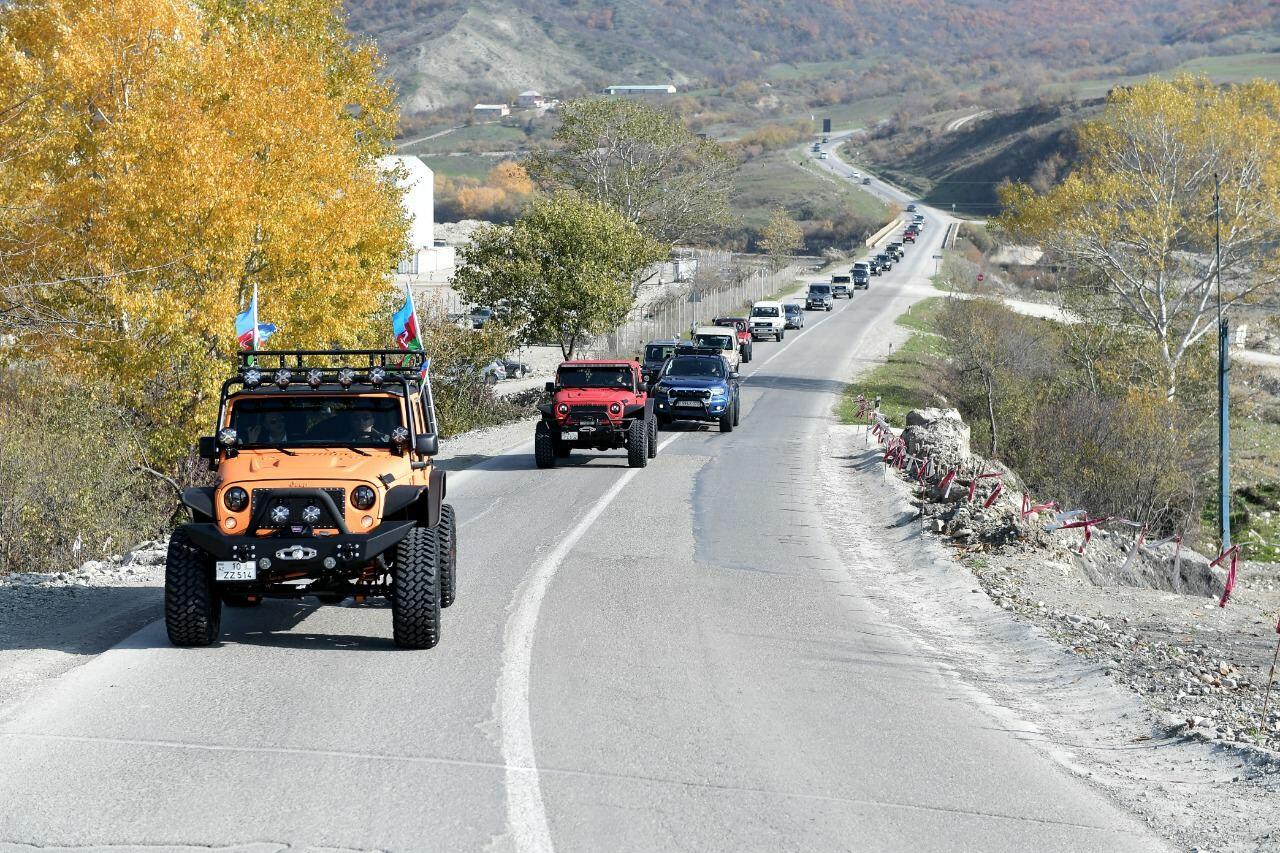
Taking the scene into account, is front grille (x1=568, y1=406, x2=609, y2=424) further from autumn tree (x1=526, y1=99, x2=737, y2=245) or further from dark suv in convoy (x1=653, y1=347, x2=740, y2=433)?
autumn tree (x1=526, y1=99, x2=737, y2=245)

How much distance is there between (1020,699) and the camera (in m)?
9.88

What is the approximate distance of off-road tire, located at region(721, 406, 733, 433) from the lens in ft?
106

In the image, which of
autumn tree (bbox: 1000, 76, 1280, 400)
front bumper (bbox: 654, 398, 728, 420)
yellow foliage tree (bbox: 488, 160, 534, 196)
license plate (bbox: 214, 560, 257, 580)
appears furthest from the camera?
yellow foliage tree (bbox: 488, 160, 534, 196)

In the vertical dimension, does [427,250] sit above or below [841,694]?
above

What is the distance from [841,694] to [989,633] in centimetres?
329

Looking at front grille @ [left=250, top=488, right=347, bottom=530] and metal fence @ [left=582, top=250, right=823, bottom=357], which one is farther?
metal fence @ [left=582, top=250, right=823, bottom=357]

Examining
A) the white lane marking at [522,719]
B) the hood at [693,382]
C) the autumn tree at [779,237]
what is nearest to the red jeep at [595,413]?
the hood at [693,382]

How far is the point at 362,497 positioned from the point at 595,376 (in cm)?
1512

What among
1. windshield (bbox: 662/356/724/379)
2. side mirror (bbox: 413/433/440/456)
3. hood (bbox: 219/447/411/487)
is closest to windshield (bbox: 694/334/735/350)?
windshield (bbox: 662/356/724/379)

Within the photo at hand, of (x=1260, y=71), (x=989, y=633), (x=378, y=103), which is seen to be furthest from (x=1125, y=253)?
(x=1260, y=71)

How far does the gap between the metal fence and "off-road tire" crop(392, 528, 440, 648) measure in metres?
33.4

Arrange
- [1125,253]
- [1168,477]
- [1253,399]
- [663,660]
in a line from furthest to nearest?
[1253,399] < [1125,253] < [1168,477] < [663,660]

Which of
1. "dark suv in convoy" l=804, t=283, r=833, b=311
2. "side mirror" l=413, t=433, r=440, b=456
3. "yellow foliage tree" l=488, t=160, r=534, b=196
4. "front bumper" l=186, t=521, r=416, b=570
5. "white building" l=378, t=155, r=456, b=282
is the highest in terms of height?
"yellow foliage tree" l=488, t=160, r=534, b=196

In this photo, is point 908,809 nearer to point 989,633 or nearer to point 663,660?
point 663,660
